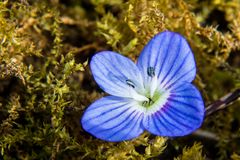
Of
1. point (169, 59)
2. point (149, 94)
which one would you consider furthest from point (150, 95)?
point (169, 59)

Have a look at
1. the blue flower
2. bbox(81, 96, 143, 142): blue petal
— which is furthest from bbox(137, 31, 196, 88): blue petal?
bbox(81, 96, 143, 142): blue petal

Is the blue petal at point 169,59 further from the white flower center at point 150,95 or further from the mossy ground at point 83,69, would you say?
the mossy ground at point 83,69

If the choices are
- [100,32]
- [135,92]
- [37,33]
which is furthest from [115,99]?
A: [37,33]

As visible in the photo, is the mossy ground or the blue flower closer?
the blue flower

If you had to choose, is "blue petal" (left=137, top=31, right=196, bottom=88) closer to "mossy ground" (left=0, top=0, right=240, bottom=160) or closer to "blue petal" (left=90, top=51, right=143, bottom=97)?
"blue petal" (left=90, top=51, right=143, bottom=97)

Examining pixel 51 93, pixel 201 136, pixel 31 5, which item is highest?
pixel 31 5

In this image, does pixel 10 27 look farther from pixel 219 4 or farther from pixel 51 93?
pixel 219 4

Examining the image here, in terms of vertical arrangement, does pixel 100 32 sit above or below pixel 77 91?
above
